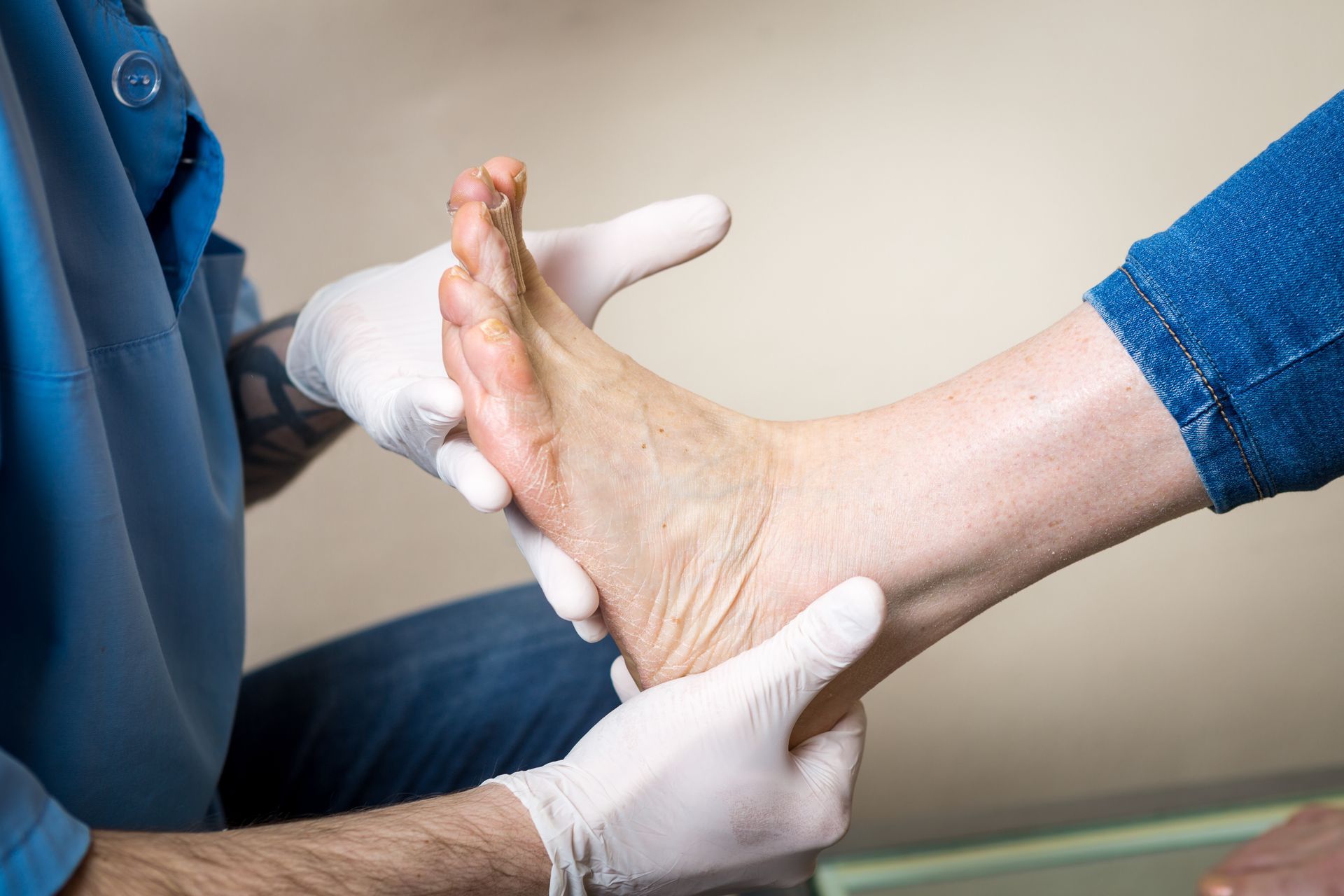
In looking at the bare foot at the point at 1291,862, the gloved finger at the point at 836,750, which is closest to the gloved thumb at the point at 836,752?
the gloved finger at the point at 836,750

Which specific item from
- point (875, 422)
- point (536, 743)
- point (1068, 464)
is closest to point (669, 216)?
point (875, 422)

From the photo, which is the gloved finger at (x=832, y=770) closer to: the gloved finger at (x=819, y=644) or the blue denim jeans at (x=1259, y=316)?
the gloved finger at (x=819, y=644)

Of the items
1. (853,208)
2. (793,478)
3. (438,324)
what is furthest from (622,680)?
(853,208)

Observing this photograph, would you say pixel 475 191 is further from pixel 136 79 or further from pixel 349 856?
pixel 349 856

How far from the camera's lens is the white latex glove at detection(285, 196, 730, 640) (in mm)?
707

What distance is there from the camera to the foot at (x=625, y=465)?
0.66 m

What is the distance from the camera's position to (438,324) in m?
0.84

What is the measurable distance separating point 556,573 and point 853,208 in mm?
1219

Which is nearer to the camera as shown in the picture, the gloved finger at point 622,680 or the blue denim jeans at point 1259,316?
the blue denim jeans at point 1259,316

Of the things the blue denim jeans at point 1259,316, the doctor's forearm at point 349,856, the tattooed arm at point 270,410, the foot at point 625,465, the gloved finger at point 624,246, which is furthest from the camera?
the tattooed arm at point 270,410

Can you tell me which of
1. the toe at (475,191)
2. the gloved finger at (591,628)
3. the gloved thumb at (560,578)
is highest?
the toe at (475,191)

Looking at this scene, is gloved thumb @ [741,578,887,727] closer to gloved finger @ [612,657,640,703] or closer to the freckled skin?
the freckled skin

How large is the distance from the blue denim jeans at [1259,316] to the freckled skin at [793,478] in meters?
0.03

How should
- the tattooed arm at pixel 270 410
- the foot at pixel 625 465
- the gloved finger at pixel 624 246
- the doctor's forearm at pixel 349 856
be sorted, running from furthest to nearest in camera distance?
1. the tattooed arm at pixel 270 410
2. the gloved finger at pixel 624 246
3. the foot at pixel 625 465
4. the doctor's forearm at pixel 349 856
